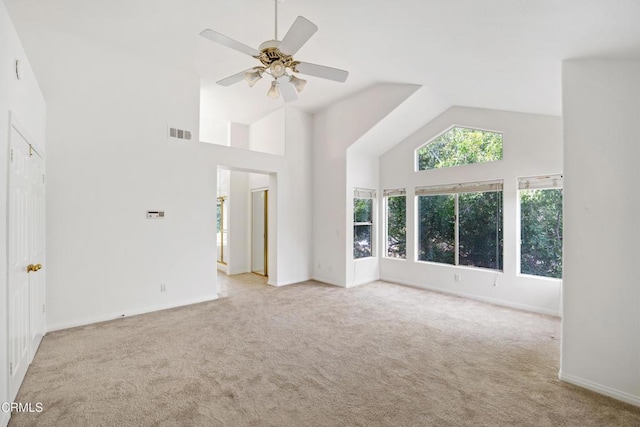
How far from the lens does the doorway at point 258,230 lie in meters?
7.10

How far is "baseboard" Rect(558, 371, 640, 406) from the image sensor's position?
225 centimetres

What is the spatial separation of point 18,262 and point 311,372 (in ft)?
8.40

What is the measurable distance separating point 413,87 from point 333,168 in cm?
210

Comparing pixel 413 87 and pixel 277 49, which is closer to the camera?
pixel 277 49

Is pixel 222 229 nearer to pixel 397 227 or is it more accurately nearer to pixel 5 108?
pixel 397 227

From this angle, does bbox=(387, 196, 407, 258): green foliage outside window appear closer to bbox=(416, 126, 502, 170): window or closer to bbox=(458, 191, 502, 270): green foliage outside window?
bbox=(416, 126, 502, 170): window

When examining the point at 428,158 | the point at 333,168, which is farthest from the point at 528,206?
the point at 333,168

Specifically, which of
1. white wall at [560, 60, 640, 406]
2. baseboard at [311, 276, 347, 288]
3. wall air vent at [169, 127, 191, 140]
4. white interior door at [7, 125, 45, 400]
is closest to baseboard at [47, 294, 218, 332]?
white interior door at [7, 125, 45, 400]

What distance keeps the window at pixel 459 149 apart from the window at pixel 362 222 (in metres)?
1.20

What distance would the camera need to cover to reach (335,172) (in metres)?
5.98

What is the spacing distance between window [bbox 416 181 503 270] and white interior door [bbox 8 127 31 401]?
5.45m

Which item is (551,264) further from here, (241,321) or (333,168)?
(241,321)

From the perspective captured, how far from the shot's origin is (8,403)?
208cm

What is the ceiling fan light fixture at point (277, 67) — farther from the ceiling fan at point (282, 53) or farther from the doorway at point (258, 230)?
the doorway at point (258, 230)
